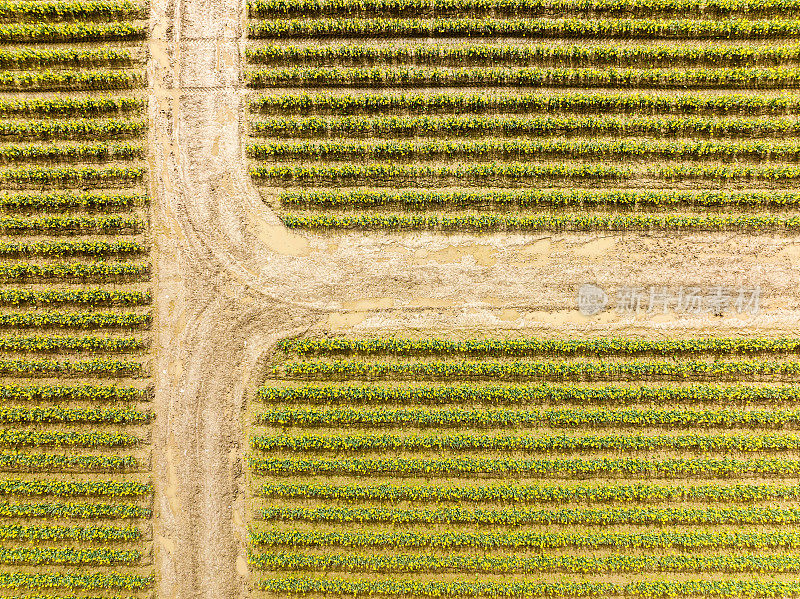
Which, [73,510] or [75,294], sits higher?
[75,294]

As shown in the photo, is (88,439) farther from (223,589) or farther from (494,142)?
(494,142)

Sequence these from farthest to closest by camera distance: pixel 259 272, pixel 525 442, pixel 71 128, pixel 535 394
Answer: pixel 259 272 → pixel 71 128 → pixel 535 394 → pixel 525 442

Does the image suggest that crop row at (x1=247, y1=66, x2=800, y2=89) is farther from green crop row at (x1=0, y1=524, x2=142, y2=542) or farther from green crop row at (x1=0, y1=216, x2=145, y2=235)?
green crop row at (x1=0, y1=524, x2=142, y2=542)

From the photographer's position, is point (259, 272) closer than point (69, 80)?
No

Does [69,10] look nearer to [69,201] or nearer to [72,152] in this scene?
[72,152]

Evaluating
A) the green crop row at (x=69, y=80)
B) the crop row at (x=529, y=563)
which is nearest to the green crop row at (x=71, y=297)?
the green crop row at (x=69, y=80)

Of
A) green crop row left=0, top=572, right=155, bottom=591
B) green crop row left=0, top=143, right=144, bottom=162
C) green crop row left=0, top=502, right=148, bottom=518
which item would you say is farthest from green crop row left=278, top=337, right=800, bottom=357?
green crop row left=0, top=572, right=155, bottom=591

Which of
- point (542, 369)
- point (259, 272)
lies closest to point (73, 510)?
point (259, 272)
